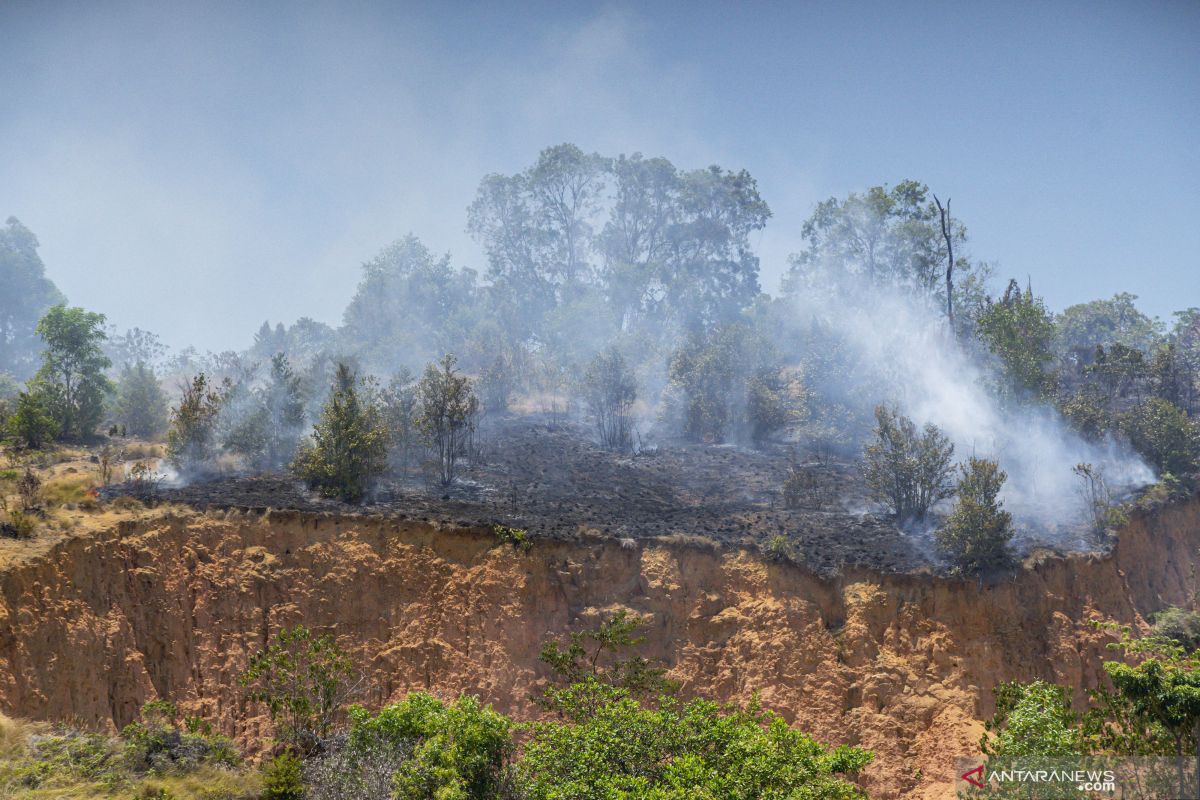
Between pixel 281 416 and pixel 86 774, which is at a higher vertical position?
pixel 281 416

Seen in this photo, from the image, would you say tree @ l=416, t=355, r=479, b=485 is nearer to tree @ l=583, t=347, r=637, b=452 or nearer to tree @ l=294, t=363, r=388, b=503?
tree @ l=294, t=363, r=388, b=503

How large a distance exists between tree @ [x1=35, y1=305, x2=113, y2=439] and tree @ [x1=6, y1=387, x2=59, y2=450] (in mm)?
2195

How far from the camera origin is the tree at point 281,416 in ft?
81.8

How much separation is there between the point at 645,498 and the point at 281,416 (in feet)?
40.2

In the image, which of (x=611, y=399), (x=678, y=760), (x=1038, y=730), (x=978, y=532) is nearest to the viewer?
(x=678, y=760)

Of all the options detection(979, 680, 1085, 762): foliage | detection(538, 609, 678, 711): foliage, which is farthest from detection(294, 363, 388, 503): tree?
detection(979, 680, 1085, 762): foliage

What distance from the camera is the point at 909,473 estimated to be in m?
21.8

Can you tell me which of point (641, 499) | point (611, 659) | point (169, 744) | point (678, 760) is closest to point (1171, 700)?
point (678, 760)

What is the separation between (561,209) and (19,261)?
139ft

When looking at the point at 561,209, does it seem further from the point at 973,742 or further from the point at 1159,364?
the point at 973,742

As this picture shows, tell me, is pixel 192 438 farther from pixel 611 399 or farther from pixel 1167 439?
pixel 1167 439

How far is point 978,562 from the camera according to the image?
1888cm

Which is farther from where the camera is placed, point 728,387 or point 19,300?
point 19,300

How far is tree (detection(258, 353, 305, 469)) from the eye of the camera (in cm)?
2492
